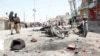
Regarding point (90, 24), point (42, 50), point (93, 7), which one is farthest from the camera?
point (93, 7)

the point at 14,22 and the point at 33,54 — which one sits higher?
the point at 14,22

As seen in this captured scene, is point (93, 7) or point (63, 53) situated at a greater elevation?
point (93, 7)

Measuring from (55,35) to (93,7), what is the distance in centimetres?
3492

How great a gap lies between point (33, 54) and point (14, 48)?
1.71 metres

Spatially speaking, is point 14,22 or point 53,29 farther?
point 14,22

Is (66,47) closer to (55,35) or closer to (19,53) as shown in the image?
(19,53)

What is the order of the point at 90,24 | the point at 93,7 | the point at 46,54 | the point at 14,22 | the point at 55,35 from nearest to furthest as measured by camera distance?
1. the point at 46,54
2. the point at 55,35
3. the point at 14,22
4. the point at 90,24
5. the point at 93,7

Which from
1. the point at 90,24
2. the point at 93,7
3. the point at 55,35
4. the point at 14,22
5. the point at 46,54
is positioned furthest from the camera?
the point at 93,7

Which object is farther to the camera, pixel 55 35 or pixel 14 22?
pixel 14 22

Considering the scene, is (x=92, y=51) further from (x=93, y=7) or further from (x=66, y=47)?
(x=93, y=7)

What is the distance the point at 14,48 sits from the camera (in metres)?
14.8

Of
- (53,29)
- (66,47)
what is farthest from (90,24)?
(66,47)

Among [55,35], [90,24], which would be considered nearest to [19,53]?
[55,35]

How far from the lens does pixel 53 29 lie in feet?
66.8
